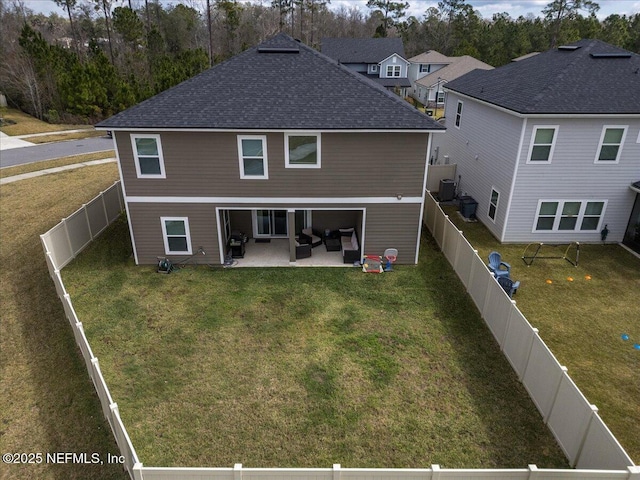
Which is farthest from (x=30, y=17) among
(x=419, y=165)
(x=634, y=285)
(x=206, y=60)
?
(x=634, y=285)

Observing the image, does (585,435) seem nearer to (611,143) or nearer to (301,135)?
(301,135)

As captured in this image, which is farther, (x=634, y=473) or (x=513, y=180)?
(x=513, y=180)

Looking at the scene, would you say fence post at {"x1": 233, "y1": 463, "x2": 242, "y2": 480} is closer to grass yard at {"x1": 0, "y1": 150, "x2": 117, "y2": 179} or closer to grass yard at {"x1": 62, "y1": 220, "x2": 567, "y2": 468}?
grass yard at {"x1": 62, "y1": 220, "x2": 567, "y2": 468}

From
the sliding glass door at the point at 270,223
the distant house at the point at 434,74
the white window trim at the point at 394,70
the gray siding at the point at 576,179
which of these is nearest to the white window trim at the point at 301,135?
the sliding glass door at the point at 270,223

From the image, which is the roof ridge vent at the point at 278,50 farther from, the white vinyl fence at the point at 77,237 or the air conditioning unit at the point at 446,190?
the air conditioning unit at the point at 446,190

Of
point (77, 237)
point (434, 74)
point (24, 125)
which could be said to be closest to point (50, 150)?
point (24, 125)

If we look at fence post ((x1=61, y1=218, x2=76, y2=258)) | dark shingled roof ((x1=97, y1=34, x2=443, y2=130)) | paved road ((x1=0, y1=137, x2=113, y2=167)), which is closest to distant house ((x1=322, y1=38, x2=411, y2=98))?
paved road ((x1=0, y1=137, x2=113, y2=167))
